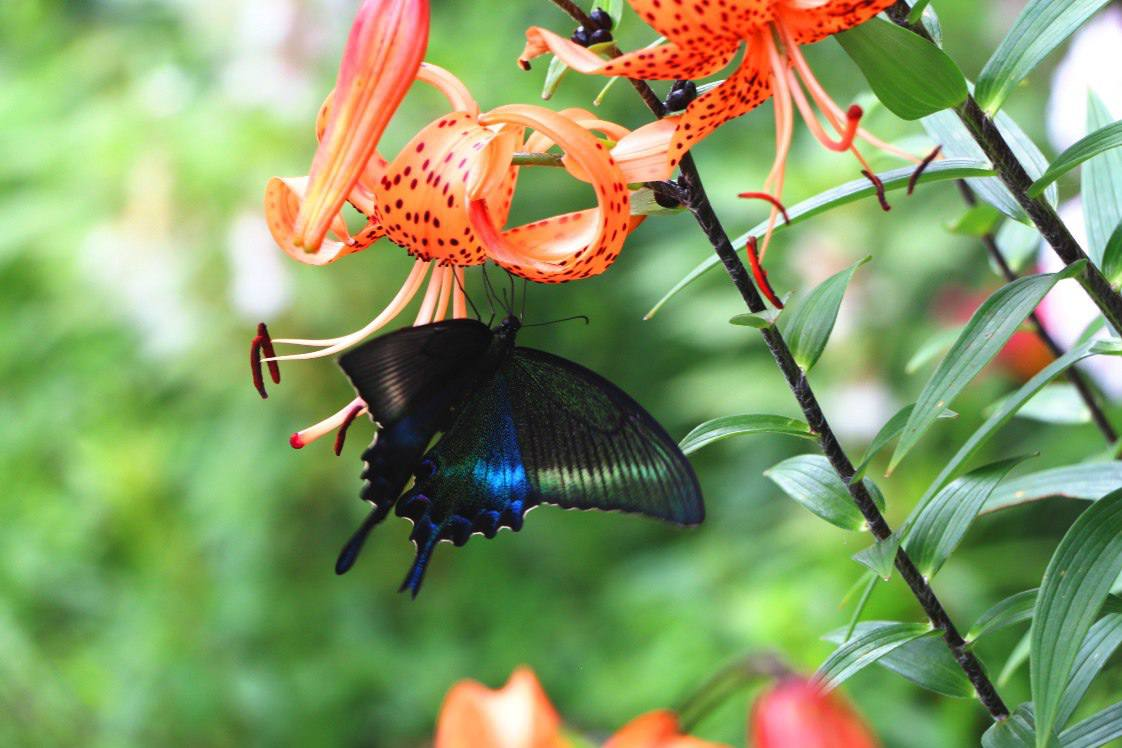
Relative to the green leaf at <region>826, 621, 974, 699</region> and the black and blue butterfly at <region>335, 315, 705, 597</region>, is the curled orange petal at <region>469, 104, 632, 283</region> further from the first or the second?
the green leaf at <region>826, 621, 974, 699</region>

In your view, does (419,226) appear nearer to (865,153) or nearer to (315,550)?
(865,153)

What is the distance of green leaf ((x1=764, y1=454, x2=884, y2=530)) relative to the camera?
1.62 feet

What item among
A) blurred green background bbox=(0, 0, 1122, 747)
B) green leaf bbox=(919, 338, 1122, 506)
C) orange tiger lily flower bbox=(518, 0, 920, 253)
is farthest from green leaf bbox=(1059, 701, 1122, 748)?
blurred green background bbox=(0, 0, 1122, 747)

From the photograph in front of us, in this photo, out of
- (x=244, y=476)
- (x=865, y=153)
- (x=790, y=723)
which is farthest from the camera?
(x=244, y=476)

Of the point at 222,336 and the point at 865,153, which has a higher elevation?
the point at 865,153

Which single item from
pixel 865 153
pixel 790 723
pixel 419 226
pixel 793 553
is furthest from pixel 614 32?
pixel 793 553

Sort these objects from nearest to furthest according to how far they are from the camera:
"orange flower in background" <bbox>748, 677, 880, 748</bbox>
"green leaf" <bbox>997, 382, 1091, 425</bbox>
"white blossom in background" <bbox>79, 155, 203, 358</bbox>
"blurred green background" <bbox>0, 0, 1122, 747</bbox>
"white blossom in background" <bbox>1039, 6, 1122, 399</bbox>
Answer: "orange flower in background" <bbox>748, 677, 880, 748</bbox> → "green leaf" <bbox>997, 382, 1091, 425</bbox> → "white blossom in background" <bbox>1039, 6, 1122, 399</bbox> → "blurred green background" <bbox>0, 0, 1122, 747</bbox> → "white blossom in background" <bbox>79, 155, 203, 358</bbox>

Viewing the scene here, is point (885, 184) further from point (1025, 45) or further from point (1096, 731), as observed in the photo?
point (1096, 731)

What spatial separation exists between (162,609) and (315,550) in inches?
9.2

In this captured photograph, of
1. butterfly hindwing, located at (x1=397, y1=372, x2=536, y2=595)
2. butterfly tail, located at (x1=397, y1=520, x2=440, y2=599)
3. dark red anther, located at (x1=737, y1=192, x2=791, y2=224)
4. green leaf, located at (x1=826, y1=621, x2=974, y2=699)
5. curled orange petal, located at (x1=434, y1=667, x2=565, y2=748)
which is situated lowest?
curled orange petal, located at (x1=434, y1=667, x2=565, y2=748)

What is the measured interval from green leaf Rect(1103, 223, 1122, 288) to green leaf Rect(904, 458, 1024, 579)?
8 centimetres

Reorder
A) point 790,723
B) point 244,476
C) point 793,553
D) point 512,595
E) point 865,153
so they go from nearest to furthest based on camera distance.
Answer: point 790,723, point 865,153, point 793,553, point 244,476, point 512,595

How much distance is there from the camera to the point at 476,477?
1.86 feet

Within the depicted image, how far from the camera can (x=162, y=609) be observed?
163 centimetres
